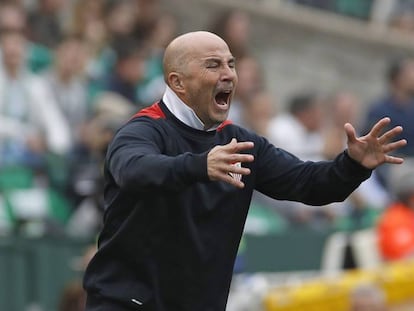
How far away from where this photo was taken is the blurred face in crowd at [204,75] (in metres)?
6.23

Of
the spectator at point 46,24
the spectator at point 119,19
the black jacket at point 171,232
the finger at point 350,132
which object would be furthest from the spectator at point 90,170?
the finger at point 350,132

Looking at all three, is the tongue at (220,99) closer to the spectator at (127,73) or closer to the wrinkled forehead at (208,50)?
the wrinkled forehead at (208,50)

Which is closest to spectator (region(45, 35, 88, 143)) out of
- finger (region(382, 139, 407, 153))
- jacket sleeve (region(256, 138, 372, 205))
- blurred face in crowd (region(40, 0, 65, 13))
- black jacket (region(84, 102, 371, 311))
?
blurred face in crowd (region(40, 0, 65, 13))

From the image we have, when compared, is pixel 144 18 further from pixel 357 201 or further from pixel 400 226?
pixel 400 226

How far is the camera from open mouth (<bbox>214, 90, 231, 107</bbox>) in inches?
246

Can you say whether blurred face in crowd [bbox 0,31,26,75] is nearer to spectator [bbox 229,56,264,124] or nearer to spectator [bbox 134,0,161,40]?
spectator [bbox 229,56,264,124]

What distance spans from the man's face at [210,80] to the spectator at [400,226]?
5130 mm

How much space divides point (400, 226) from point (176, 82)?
5.12 m

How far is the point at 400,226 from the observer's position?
36.6ft

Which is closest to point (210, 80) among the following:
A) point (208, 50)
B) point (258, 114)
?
point (208, 50)

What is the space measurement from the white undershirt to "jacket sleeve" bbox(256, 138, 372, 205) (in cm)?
39

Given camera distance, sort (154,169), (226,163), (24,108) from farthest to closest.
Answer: (24,108) < (154,169) < (226,163)

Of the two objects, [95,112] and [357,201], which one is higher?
[95,112]

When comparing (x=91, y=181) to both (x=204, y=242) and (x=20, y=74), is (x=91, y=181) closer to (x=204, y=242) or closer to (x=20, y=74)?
(x=20, y=74)
